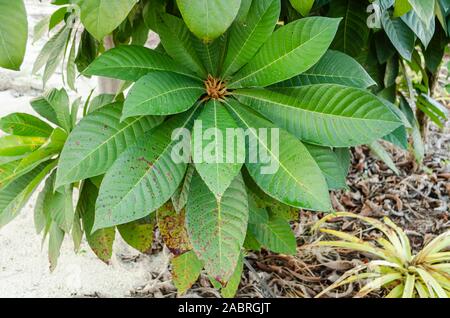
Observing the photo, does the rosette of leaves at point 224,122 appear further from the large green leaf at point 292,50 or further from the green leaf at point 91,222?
the green leaf at point 91,222

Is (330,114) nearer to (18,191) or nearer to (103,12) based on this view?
(103,12)

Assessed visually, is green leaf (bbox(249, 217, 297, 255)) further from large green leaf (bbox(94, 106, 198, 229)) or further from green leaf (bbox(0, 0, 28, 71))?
green leaf (bbox(0, 0, 28, 71))

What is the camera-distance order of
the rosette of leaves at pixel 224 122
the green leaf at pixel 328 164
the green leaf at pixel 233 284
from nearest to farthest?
the rosette of leaves at pixel 224 122, the green leaf at pixel 328 164, the green leaf at pixel 233 284

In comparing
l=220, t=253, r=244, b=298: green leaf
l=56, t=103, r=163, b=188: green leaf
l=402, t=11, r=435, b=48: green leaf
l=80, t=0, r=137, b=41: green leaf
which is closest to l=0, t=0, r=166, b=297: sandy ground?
l=220, t=253, r=244, b=298: green leaf

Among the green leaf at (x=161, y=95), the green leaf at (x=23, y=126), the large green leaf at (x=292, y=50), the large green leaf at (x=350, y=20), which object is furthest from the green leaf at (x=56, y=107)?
the large green leaf at (x=350, y=20)
